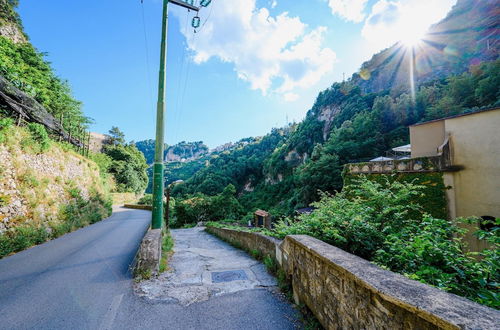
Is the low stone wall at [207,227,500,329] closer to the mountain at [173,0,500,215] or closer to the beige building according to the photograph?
the beige building

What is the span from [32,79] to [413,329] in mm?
25389

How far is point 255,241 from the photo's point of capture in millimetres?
5641

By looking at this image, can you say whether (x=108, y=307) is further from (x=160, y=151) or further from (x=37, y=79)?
(x=37, y=79)

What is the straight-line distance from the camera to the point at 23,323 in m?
2.44

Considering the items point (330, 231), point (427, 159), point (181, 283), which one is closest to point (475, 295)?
point (330, 231)

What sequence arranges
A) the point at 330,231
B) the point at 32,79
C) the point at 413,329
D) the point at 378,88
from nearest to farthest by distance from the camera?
the point at 413,329 → the point at 330,231 → the point at 32,79 → the point at 378,88

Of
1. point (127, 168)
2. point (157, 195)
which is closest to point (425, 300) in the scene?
point (157, 195)

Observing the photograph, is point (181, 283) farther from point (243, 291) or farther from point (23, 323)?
point (23, 323)

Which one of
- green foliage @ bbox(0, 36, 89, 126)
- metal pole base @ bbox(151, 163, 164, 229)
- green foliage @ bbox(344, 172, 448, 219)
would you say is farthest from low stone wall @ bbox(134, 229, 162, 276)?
green foliage @ bbox(0, 36, 89, 126)

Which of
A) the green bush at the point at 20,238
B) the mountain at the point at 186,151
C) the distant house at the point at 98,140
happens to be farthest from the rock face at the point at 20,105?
the mountain at the point at 186,151

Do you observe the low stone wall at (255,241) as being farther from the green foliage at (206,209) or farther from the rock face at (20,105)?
the green foliage at (206,209)

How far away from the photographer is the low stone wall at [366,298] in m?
1.07

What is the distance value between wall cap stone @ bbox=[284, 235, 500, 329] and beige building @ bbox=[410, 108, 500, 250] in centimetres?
1059

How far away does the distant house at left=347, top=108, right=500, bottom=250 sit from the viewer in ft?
26.4
